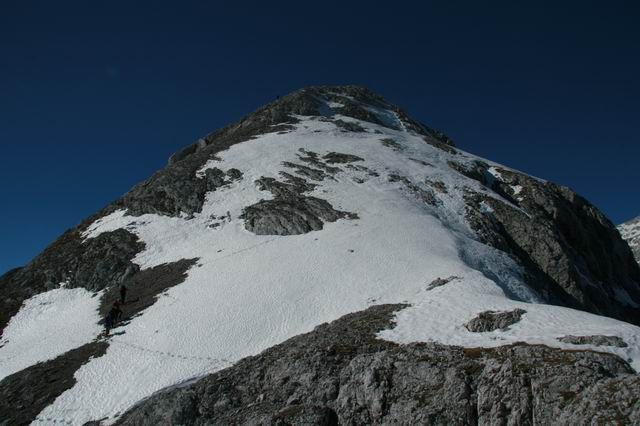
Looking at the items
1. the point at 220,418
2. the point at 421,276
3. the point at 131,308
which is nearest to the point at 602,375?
the point at 220,418

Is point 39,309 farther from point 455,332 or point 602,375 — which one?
point 602,375

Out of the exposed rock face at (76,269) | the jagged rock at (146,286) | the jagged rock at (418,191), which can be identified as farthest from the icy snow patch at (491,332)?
the exposed rock face at (76,269)

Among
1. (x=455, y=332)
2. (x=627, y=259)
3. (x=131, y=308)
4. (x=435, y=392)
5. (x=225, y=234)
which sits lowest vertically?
(x=435, y=392)

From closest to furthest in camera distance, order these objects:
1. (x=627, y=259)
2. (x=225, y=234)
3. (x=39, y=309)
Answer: (x=39, y=309)
(x=225, y=234)
(x=627, y=259)

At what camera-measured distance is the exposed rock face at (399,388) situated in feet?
47.9

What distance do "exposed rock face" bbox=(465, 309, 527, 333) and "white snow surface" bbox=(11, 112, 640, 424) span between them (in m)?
0.37

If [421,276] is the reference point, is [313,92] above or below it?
above

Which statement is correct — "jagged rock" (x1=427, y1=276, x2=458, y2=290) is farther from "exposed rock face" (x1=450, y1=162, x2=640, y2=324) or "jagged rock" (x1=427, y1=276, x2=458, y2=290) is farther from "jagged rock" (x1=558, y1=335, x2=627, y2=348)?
"exposed rock face" (x1=450, y1=162, x2=640, y2=324)

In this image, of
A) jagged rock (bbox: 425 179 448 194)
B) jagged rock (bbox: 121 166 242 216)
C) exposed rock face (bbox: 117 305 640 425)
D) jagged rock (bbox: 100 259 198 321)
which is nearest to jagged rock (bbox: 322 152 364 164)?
jagged rock (bbox: 425 179 448 194)

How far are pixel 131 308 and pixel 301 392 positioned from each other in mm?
22322

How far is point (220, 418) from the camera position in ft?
63.8

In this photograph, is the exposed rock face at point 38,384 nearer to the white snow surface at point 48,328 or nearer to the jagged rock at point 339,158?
the white snow surface at point 48,328

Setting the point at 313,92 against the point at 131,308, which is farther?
the point at 313,92

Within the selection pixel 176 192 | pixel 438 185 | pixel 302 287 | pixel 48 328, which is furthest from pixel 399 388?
pixel 176 192
